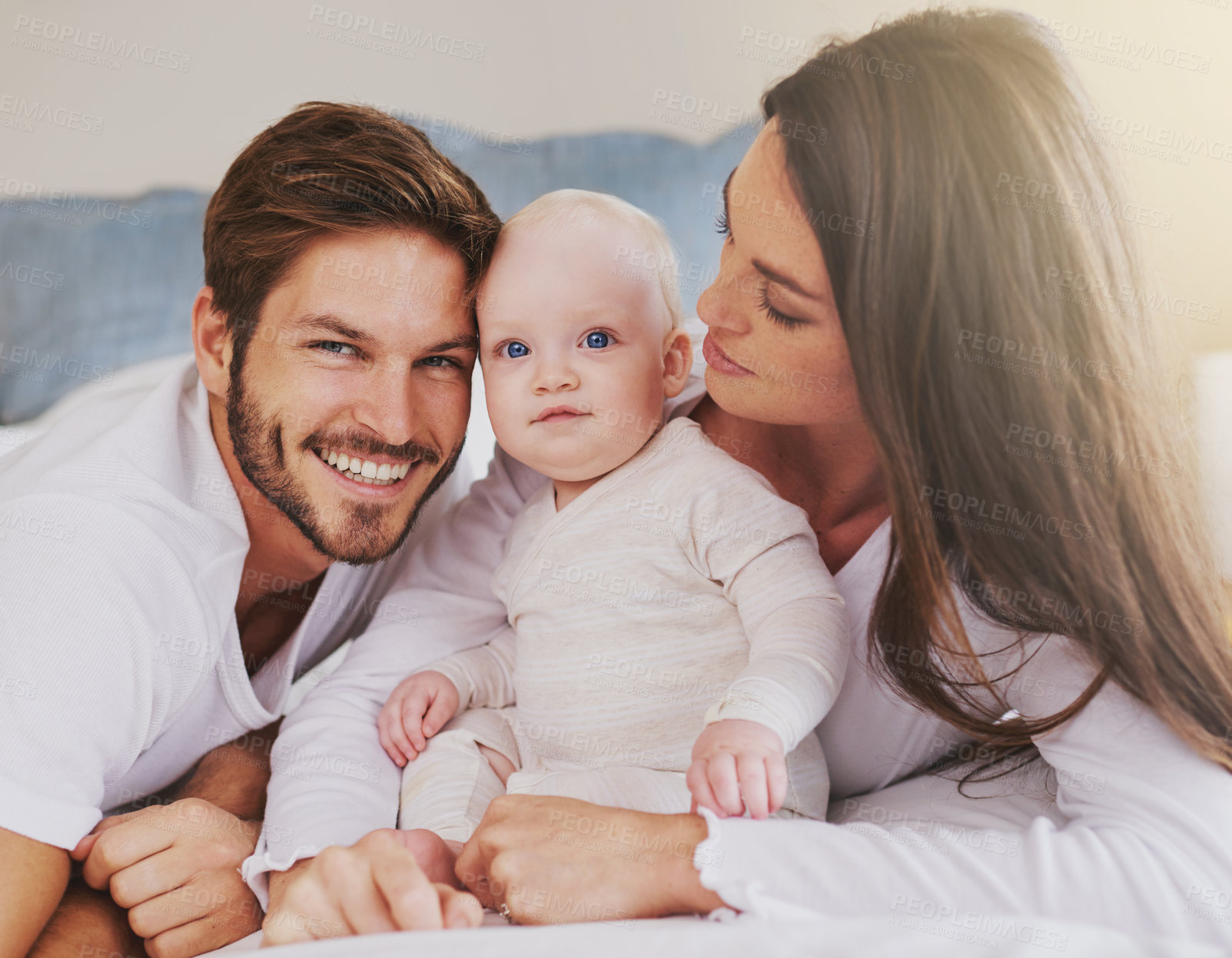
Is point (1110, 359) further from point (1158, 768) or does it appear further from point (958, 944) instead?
point (958, 944)

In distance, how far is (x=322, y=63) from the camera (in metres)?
2.50

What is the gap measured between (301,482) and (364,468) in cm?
8

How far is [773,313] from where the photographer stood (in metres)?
1.05

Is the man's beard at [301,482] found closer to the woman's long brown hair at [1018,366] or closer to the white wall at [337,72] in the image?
the woman's long brown hair at [1018,366]

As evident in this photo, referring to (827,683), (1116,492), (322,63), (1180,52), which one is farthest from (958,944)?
(322,63)

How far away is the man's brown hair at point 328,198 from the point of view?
1224mm

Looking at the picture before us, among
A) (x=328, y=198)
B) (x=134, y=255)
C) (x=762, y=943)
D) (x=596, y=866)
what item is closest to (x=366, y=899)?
(x=596, y=866)

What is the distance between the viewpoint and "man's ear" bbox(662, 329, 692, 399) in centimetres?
121

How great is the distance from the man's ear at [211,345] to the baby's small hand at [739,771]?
2.91 feet

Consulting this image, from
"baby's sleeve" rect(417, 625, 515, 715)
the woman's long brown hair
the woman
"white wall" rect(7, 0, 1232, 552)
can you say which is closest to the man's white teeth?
"baby's sleeve" rect(417, 625, 515, 715)

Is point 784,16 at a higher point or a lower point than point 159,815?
higher

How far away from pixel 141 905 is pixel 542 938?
1.78ft

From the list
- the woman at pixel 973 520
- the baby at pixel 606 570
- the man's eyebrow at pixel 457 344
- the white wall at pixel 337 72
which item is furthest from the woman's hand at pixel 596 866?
the white wall at pixel 337 72

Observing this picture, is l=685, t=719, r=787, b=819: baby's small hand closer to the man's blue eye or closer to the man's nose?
the man's nose
